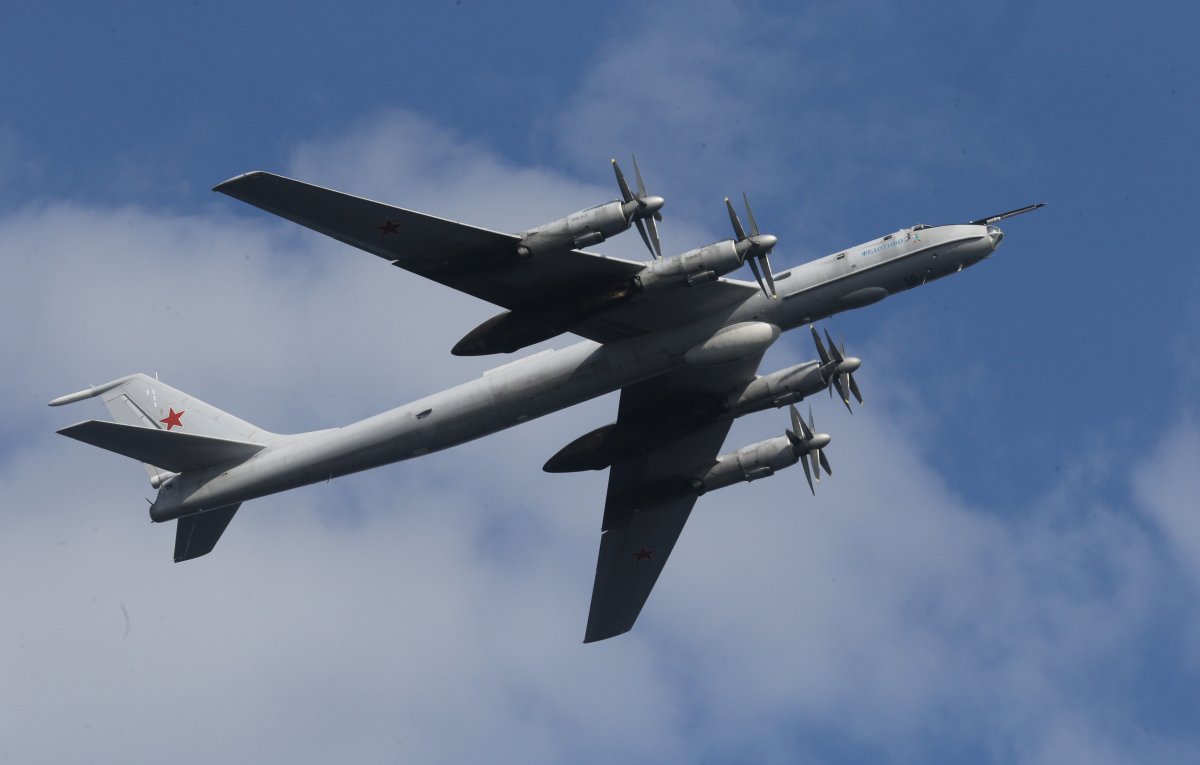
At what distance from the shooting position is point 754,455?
4384 cm

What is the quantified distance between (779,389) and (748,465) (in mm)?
3799

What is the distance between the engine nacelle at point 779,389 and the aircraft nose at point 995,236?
20.1 feet

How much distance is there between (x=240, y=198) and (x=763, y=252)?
13736 millimetres

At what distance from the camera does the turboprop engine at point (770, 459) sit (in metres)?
43.2

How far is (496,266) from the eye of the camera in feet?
120

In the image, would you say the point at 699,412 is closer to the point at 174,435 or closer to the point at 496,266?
the point at 496,266

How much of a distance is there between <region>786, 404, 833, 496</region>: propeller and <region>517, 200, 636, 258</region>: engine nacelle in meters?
11.0

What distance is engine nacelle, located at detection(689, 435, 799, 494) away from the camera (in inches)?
1710

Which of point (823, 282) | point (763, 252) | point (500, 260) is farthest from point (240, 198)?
point (823, 282)

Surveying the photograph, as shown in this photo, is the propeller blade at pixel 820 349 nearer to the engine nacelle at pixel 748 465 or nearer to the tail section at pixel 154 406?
the engine nacelle at pixel 748 465

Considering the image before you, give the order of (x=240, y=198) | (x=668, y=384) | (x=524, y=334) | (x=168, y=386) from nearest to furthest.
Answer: (x=240, y=198)
(x=524, y=334)
(x=668, y=384)
(x=168, y=386)

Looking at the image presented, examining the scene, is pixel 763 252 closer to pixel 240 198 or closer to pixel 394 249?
pixel 394 249

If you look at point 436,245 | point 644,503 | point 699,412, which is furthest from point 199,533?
point 699,412

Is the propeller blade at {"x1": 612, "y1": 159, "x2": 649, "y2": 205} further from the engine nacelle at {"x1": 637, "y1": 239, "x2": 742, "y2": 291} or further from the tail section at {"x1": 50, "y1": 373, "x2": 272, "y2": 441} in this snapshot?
the tail section at {"x1": 50, "y1": 373, "x2": 272, "y2": 441}
